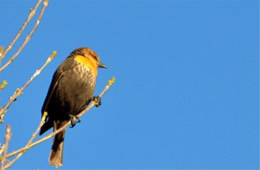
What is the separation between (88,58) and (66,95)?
1032mm

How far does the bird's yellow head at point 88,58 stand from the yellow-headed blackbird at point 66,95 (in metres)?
0.08

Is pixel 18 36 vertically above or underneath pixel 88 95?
underneath

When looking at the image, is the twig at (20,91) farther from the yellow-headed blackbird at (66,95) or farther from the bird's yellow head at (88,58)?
the bird's yellow head at (88,58)

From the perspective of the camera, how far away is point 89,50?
27.0 ft

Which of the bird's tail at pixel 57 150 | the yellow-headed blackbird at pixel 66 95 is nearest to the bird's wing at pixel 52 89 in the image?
the yellow-headed blackbird at pixel 66 95

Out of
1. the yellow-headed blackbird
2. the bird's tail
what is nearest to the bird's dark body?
the yellow-headed blackbird

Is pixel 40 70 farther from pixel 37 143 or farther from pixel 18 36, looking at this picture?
pixel 37 143

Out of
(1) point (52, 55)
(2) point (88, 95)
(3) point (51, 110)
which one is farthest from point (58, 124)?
(1) point (52, 55)

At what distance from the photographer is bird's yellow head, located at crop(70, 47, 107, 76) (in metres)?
7.60

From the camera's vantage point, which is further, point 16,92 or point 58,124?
point 58,124

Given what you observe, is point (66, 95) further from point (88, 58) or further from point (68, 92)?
point (88, 58)

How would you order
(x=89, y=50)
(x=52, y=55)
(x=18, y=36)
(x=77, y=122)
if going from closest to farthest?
(x=18, y=36) → (x=52, y=55) → (x=77, y=122) → (x=89, y=50)

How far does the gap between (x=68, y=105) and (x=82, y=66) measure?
670mm

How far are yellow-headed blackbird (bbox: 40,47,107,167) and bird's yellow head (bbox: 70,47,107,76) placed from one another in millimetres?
81
